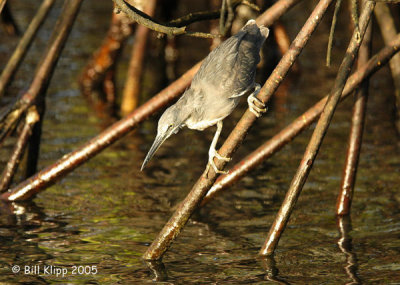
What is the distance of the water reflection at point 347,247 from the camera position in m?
5.06

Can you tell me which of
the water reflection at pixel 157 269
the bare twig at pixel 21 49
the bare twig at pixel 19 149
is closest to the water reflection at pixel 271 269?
the water reflection at pixel 157 269

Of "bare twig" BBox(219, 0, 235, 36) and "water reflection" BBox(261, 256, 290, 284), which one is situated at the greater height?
"bare twig" BBox(219, 0, 235, 36)

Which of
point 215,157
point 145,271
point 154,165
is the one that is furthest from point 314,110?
point 154,165

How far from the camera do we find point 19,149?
6.57 m

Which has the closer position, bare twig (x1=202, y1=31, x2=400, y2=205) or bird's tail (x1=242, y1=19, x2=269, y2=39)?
bird's tail (x1=242, y1=19, x2=269, y2=39)

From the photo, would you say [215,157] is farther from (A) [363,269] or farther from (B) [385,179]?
(B) [385,179]

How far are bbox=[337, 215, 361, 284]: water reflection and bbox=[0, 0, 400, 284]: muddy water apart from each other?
0.01 meters

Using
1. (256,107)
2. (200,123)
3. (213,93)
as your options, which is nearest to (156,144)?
(200,123)

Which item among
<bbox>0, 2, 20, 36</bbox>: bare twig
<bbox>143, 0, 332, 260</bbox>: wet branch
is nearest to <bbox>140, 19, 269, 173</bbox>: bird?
<bbox>143, 0, 332, 260</bbox>: wet branch

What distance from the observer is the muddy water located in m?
5.18

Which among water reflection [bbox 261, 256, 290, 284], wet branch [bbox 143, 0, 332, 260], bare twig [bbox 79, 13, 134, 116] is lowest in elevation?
water reflection [bbox 261, 256, 290, 284]

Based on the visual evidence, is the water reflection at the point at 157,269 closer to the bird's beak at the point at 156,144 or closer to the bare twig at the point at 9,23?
the bird's beak at the point at 156,144

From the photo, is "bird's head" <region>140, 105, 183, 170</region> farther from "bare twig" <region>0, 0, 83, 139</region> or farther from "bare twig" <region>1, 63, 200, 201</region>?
"bare twig" <region>0, 0, 83, 139</region>

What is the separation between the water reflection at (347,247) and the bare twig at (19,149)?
288 centimetres
